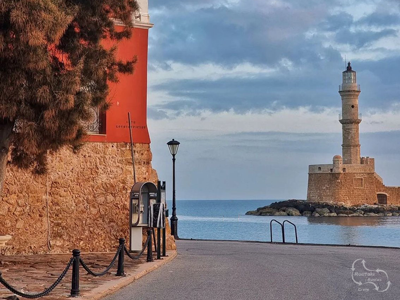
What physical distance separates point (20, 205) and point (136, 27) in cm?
527

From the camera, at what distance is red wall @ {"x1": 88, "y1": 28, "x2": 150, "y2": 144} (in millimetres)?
15992

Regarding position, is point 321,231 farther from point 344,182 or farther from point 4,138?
point 4,138

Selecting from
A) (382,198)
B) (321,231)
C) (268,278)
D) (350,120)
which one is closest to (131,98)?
(268,278)

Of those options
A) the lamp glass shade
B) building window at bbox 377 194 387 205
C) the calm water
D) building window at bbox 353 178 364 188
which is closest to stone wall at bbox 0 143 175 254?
the lamp glass shade

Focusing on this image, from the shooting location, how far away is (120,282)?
10195 mm

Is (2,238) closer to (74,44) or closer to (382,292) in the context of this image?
(74,44)

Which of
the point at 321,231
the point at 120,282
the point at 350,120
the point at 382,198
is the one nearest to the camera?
the point at 120,282

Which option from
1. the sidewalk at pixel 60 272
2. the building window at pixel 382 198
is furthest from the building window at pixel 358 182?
the sidewalk at pixel 60 272

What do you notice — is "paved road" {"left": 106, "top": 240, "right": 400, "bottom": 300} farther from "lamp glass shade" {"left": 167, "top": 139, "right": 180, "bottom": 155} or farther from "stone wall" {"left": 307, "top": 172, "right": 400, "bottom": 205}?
"stone wall" {"left": 307, "top": 172, "right": 400, "bottom": 205}

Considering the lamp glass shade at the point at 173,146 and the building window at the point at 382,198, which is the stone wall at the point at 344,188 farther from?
the lamp glass shade at the point at 173,146

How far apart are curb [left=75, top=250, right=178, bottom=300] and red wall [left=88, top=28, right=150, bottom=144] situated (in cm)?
360

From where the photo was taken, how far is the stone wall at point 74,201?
1477 cm

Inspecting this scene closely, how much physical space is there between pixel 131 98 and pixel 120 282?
699 centimetres

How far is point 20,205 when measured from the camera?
1478cm
